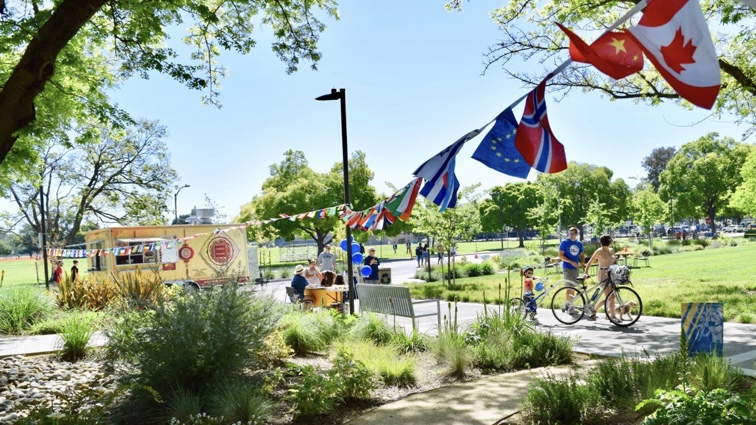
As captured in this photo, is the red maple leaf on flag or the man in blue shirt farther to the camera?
the man in blue shirt

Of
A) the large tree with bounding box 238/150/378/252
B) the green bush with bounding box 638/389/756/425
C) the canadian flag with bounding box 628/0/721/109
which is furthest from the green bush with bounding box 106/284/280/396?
the large tree with bounding box 238/150/378/252

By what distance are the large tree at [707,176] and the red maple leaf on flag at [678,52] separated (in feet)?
221

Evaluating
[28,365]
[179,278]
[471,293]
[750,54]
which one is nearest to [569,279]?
[471,293]

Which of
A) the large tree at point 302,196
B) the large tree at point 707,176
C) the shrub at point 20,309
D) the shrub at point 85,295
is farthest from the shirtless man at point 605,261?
the large tree at point 707,176

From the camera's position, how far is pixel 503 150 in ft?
16.8

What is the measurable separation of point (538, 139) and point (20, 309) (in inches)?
463

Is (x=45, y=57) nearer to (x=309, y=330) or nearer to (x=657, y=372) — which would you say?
(x=309, y=330)

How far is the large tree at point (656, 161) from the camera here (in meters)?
104

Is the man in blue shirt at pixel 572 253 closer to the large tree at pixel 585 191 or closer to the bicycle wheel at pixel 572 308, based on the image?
the bicycle wheel at pixel 572 308

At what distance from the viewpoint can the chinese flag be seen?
13.6ft

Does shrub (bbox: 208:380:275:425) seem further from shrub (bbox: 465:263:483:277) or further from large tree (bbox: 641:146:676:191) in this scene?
large tree (bbox: 641:146:676:191)

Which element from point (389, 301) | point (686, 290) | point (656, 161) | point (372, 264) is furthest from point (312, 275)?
point (656, 161)

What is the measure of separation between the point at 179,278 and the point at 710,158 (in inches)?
2477

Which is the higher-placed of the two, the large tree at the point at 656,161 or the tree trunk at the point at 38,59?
the large tree at the point at 656,161
